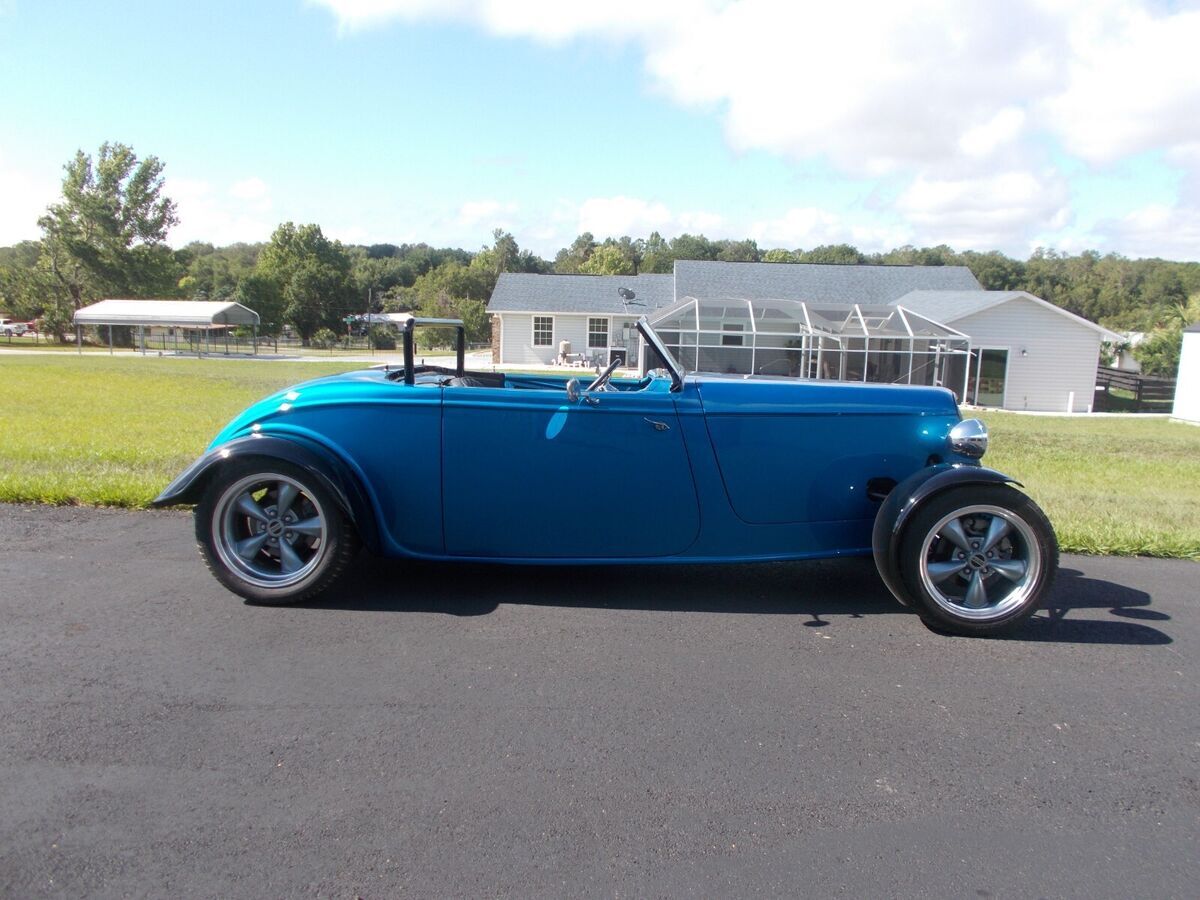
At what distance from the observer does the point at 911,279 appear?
40.1m

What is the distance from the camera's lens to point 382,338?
69312mm

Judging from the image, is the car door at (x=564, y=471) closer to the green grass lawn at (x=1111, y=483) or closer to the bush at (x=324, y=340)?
A: the green grass lawn at (x=1111, y=483)

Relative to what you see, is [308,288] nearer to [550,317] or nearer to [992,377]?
[550,317]

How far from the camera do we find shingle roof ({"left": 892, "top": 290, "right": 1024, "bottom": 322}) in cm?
3133

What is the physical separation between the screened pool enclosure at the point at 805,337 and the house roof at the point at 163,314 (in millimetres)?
33791

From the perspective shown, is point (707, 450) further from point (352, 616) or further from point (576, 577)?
point (352, 616)

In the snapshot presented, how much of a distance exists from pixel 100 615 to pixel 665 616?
263 centimetres

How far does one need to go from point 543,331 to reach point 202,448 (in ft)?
110

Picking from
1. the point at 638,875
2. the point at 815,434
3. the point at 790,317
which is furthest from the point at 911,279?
the point at 638,875

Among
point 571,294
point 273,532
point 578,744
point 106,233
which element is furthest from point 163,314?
point 578,744

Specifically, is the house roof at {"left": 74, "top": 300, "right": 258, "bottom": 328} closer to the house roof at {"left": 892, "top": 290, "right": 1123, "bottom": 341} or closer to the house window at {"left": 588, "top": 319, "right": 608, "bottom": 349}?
the house window at {"left": 588, "top": 319, "right": 608, "bottom": 349}

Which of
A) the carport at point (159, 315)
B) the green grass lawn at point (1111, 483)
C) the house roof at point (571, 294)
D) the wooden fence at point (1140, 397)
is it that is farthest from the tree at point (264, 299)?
A: the green grass lawn at point (1111, 483)

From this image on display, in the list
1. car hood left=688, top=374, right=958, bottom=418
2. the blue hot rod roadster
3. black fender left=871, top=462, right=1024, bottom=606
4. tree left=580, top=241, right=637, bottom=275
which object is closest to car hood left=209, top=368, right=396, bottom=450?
the blue hot rod roadster

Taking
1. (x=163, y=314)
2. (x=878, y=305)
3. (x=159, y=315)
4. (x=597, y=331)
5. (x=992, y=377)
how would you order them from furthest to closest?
(x=163, y=314) < (x=159, y=315) < (x=597, y=331) < (x=992, y=377) < (x=878, y=305)
